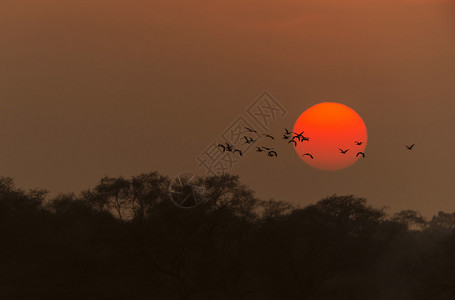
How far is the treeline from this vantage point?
90.3m

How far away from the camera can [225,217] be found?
99.3 m

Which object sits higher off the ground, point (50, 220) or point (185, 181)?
point (185, 181)

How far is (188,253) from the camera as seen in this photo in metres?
93.9

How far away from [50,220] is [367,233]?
154ft

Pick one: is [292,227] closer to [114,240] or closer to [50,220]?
[114,240]

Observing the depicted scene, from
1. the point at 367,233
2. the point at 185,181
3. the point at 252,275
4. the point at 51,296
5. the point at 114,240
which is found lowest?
the point at 51,296

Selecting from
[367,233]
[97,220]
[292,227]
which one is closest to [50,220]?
[97,220]

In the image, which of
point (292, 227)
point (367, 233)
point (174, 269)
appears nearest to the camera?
point (174, 269)

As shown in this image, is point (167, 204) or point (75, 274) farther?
point (167, 204)

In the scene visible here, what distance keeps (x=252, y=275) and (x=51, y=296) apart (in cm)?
2306

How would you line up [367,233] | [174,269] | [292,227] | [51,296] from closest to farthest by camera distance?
[51,296]
[174,269]
[292,227]
[367,233]

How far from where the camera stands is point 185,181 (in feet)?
350

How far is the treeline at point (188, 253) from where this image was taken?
90312 mm

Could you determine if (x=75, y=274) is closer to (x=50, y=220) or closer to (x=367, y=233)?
(x=50, y=220)
